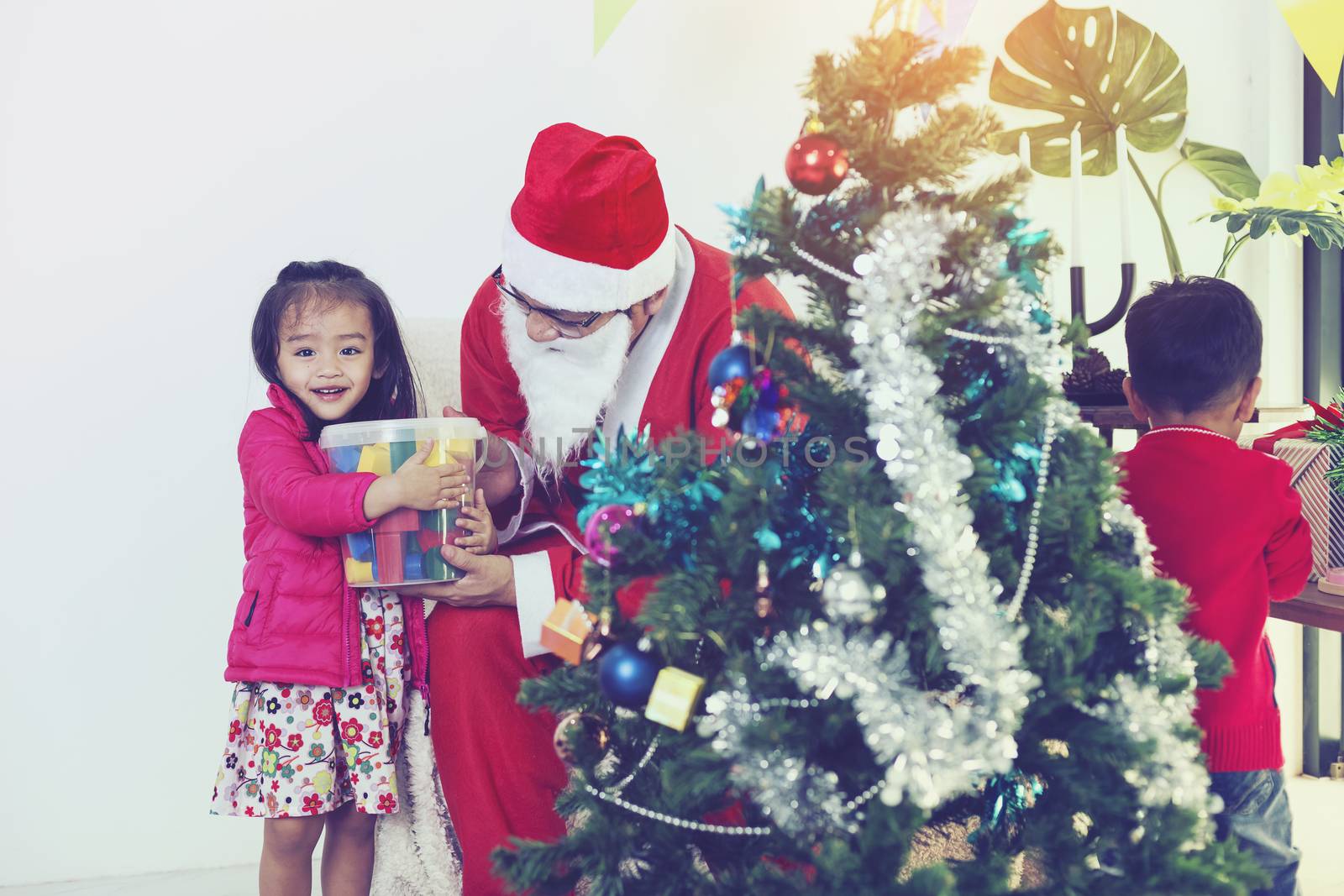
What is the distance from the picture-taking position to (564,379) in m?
1.53

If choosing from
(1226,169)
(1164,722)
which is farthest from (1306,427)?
(1226,169)

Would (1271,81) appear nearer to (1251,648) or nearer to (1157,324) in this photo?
(1157,324)

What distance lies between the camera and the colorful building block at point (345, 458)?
1.36 m

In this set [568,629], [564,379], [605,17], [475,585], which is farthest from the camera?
[605,17]

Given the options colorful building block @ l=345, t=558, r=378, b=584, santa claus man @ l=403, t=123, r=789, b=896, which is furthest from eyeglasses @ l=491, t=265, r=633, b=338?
colorful building block @ l=345, t=558, r=378, b=584

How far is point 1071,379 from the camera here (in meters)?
1.67

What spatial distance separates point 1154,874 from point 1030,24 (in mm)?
1821

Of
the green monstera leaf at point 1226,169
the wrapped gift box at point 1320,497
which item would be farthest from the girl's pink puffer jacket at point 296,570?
the green monstera leaf at point 1226,169

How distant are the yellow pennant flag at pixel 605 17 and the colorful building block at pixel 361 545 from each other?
3.67ft

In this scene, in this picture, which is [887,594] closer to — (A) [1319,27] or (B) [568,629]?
(B) [568,629]

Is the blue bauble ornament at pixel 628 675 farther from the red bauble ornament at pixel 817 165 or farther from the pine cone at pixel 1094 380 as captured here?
the pine cone at pixel 1094 380

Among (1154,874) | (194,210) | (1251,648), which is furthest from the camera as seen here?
(194,210)

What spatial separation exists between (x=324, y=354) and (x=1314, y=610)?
4.44 feet

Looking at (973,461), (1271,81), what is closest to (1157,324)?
(973,461)
